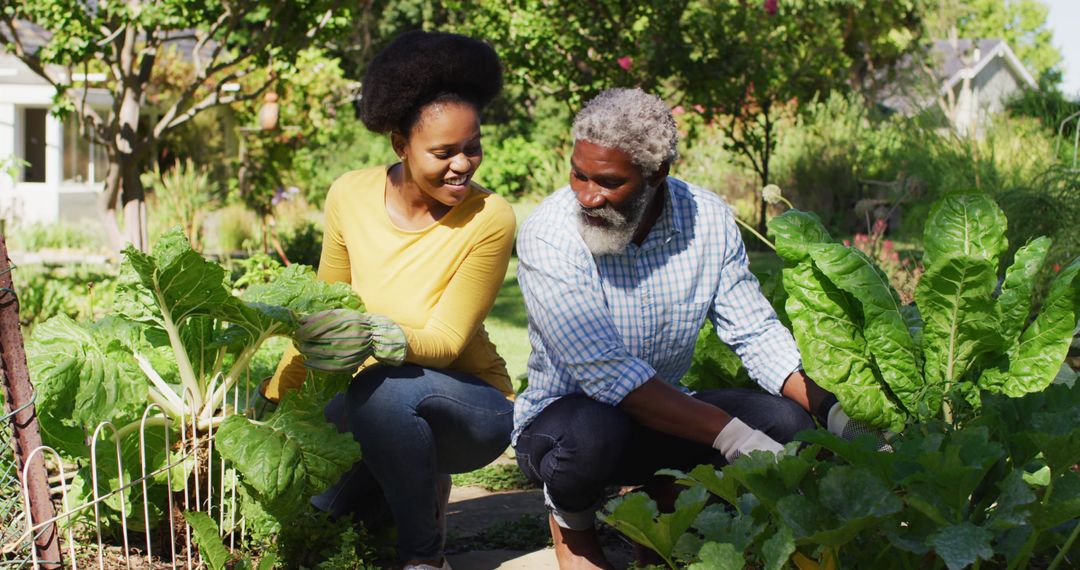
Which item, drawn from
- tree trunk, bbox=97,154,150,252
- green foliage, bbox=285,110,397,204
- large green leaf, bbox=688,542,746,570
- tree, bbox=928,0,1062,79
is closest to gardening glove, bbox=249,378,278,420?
large green leaf, bbox=688,542,746,570

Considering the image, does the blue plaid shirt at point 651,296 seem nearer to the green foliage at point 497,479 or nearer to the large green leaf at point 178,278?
the large green leaf at point 178,278

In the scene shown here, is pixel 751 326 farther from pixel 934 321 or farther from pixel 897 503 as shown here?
pixel 897 503

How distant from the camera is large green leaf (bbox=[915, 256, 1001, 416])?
234 centimetres

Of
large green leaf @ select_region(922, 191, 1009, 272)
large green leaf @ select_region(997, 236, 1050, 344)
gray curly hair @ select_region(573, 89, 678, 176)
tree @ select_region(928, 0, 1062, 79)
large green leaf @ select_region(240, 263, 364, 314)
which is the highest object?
tree @ select_region(928, 0, 1062, 79)

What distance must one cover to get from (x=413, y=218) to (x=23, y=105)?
17499 millimetres

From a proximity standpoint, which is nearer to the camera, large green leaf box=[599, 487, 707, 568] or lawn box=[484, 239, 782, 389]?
Result: large green leaf box=[599, 487, 707, 568]

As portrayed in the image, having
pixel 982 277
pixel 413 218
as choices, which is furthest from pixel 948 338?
pixel 413 218

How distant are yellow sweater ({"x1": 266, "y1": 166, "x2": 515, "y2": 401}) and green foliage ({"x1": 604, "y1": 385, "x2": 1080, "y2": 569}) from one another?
84 cm

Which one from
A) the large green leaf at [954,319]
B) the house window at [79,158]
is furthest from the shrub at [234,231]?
the large green leaf at [954,319]

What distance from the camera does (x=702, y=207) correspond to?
2.91 metres

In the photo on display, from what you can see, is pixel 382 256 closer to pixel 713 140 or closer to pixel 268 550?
pixel 268 550

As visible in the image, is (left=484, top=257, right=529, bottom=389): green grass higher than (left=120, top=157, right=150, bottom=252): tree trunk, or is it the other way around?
(left=120, top=157, right=150, bottom=252): tree trunk

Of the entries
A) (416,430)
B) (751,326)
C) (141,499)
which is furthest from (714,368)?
(141,499)

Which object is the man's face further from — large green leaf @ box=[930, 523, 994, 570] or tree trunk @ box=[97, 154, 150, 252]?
tree trunk @ box=[97, 154, 150, 252]
